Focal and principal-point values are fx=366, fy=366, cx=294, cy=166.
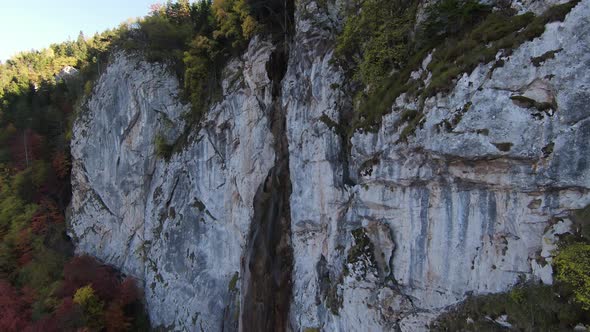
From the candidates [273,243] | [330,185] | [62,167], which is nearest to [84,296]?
[273,243]

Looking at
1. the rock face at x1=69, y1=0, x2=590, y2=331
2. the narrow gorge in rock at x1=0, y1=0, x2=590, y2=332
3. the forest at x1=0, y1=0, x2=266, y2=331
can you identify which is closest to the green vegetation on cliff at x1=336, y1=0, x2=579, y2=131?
the narrow gorge in rock at x1=0, y1=0, x2=590, y2=332

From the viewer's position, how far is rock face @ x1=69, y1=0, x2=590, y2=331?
7.91 meters

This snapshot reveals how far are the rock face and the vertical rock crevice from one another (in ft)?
0.33

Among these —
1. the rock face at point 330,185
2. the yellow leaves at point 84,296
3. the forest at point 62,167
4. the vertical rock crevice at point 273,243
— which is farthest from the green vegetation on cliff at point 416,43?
the yellow leaves at point 84,296

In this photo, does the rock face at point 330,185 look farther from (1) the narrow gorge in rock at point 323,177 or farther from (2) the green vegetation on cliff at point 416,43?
(2) the green vegetation on cliff at point 416,43

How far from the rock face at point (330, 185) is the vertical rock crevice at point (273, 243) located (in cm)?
10

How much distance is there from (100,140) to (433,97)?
89.1 ft

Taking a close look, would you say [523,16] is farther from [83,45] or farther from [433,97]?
[83,45]

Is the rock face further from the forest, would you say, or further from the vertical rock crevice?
the forest

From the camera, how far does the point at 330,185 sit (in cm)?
1377

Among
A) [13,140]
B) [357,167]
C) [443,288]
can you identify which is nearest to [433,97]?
[357,167]

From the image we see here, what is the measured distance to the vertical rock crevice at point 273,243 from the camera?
15930 mm

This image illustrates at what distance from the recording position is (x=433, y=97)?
9.61 m

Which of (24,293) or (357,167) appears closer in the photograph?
(357,167)
